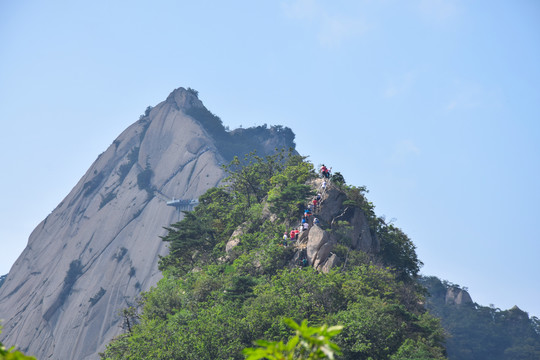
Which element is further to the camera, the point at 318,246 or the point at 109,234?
the point at 109,234

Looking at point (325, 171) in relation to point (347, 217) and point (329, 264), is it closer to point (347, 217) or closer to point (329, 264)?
point (347, 217)

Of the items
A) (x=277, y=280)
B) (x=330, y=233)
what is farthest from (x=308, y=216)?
(x=277, y=280)

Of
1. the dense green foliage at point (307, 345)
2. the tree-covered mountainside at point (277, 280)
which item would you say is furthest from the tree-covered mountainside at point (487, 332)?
the dense green foliage at point (307, 345)

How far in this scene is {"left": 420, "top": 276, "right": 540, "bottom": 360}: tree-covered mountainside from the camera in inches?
4523

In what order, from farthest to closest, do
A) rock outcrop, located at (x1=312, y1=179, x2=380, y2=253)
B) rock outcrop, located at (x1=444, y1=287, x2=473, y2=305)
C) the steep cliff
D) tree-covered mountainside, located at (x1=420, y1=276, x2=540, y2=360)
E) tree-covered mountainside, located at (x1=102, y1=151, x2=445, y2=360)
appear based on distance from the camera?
rock outcrop, located at (x1=444, y1=287, x2=473, y2=305) < tree-covered mountainside, located at (x1=420, y1=276, x2=540, y2=360) < the steep cliff < rock outcrop, located at (x1=312, y1=179, x2=380, y2=253) < tree-covered mountainside, located at (x1=102, y1=151, x2=445, y2=360)

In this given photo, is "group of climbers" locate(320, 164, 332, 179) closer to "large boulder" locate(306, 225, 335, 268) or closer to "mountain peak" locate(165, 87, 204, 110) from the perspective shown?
"large boulder" locate(306, 225, 335, 268)

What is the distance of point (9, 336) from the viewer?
4272 inches

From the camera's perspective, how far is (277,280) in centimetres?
3912

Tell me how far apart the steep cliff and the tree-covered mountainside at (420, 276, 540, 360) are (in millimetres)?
55600

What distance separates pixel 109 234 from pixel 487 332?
78.0m

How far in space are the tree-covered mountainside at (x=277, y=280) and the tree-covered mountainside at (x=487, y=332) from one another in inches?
2737

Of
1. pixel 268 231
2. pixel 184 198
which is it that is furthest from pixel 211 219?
pixel 184 198

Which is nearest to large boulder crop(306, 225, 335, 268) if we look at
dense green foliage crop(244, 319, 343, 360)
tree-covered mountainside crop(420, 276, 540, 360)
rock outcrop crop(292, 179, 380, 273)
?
rock outcrop crop(292, 179, 380, 273)

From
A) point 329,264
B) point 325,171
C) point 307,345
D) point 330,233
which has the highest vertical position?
point 325,171
